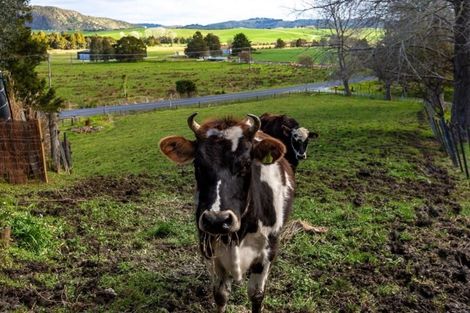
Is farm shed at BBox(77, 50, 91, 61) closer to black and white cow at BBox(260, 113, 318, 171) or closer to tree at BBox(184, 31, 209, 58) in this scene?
tree at BBox(184, 31, 209, 58)

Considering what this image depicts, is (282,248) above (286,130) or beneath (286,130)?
beneath

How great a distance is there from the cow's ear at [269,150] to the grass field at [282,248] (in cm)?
203

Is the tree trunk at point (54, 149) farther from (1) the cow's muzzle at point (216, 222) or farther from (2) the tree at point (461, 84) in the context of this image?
(2) the tree at point (461, 84)

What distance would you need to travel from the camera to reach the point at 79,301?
550 cm

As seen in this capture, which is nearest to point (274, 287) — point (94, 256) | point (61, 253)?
point (94, 256)

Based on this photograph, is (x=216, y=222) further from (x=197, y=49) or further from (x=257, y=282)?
(x=197, y=49)

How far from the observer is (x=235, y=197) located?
4.11m

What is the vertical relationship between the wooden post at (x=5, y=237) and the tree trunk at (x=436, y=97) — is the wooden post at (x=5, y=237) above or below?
above

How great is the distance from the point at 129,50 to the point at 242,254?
87.2 metres

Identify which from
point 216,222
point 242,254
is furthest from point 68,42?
point 216,222

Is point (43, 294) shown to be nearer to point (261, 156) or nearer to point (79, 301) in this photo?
point (79, 301)

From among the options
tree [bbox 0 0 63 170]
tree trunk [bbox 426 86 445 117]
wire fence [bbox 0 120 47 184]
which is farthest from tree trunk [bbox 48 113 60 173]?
tree trunk [bbox 426 86 445 117]

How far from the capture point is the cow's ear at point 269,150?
4450 millimetres

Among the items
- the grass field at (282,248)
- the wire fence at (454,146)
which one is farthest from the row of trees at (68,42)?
the wire fence at (454,146)
